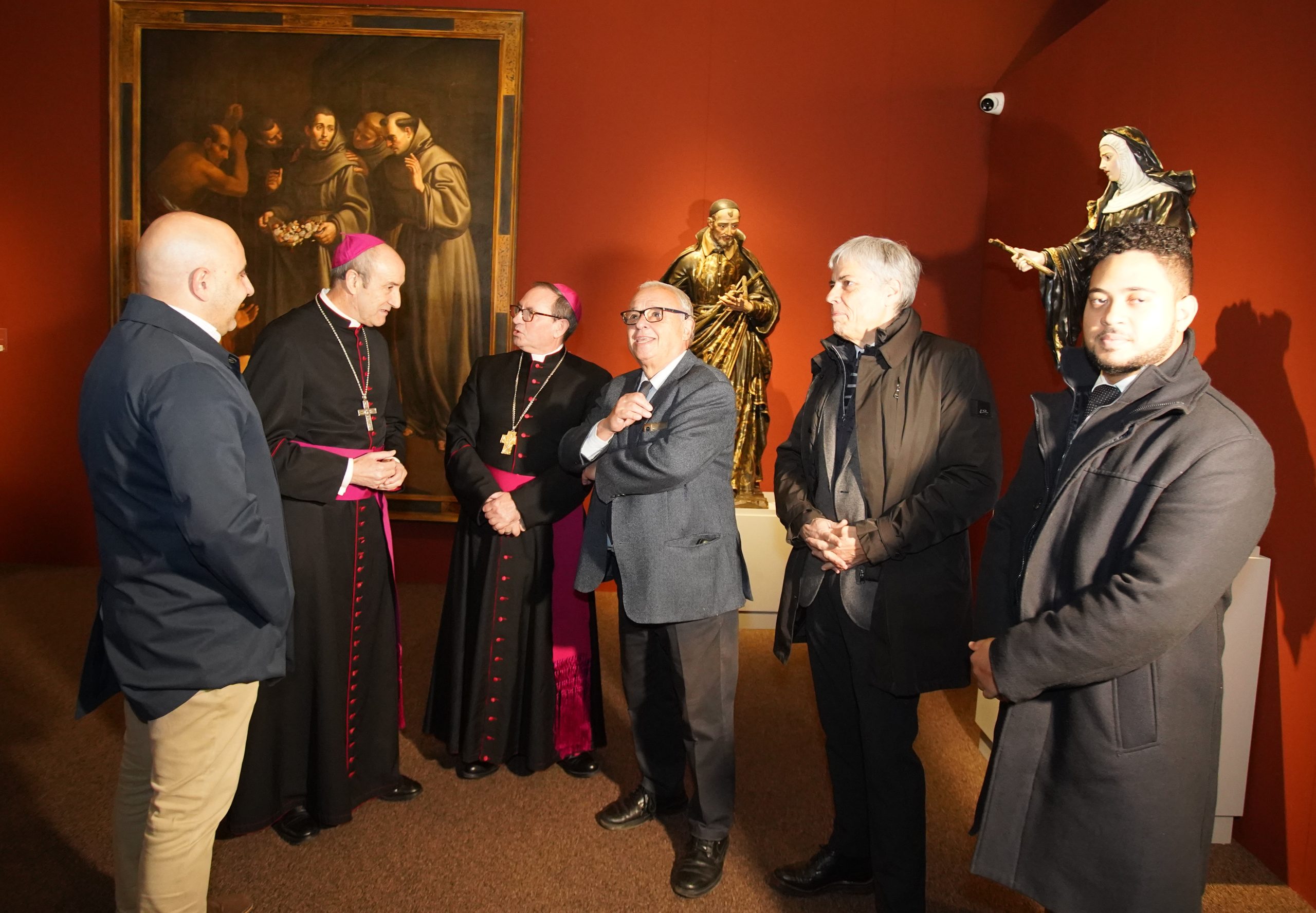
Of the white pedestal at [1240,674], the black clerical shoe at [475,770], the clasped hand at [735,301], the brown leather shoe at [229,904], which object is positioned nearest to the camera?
the brown leather shoe at [229,904]

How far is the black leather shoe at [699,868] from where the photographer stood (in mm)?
2543

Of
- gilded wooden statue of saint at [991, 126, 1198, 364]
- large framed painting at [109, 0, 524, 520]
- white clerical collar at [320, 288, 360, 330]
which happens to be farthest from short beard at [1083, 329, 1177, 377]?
large framed painting at [109, 0, 524, 520]

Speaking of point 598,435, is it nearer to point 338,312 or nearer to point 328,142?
point 338,312

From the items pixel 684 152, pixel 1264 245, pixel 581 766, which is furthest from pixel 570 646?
pixel 684 152

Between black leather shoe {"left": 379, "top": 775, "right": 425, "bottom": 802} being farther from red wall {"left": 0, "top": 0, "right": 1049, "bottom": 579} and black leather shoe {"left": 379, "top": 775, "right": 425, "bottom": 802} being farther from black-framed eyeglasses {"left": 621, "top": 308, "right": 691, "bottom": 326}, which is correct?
red wall {"left": 0, "top": 0, "right": 1049, "bottom": 579}

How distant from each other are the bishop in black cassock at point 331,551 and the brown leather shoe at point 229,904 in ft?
0.99

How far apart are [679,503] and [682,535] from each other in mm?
92

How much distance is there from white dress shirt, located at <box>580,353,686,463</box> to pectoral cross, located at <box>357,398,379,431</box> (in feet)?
2.39

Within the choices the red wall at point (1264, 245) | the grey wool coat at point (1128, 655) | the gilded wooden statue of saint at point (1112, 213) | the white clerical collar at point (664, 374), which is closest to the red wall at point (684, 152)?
the red wall at point (1264, 245)

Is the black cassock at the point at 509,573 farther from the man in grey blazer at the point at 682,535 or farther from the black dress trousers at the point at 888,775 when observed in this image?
the black dress trousers at the point at 888,775

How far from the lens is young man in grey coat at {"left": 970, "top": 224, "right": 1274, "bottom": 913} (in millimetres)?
1525

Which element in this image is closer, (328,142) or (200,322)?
(200,322)

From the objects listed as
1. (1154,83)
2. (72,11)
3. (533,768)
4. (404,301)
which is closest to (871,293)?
(533,768)

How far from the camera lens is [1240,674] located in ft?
9.32
